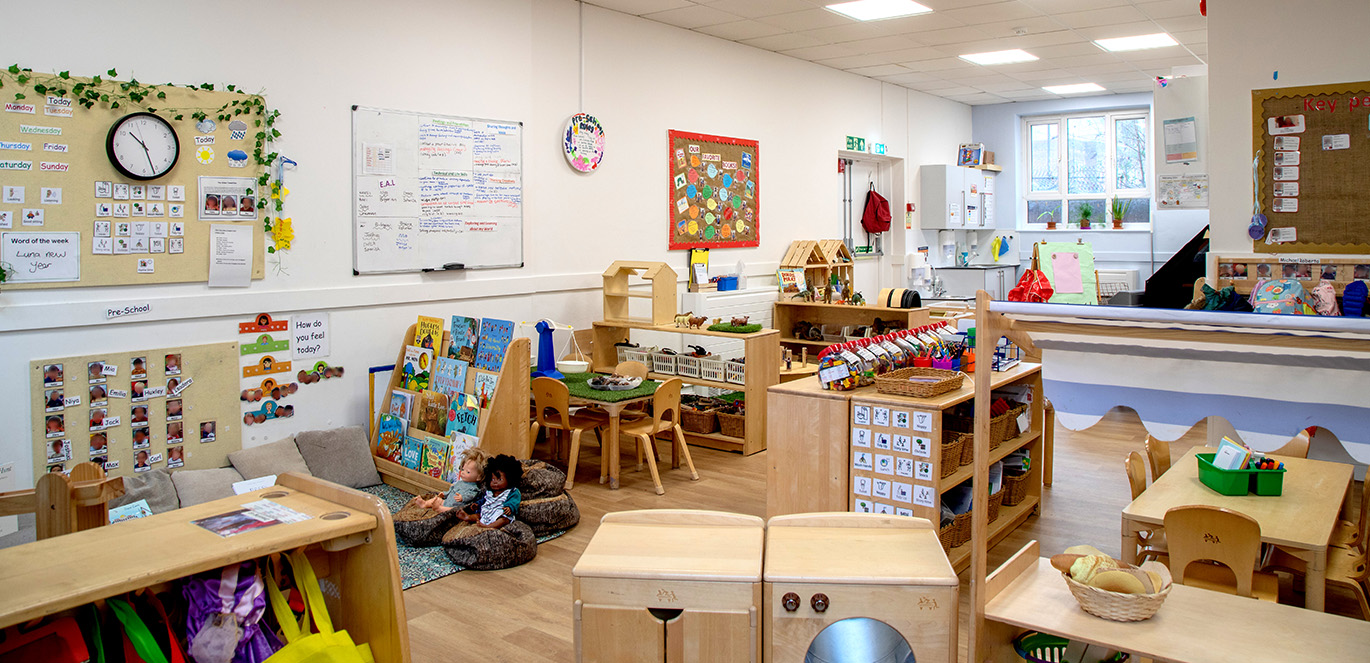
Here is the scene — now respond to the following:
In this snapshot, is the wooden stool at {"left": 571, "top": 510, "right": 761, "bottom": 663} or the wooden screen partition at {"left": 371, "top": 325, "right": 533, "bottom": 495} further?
the wooden screen partition at {"left": 371, "top": 325, "right": 533, "bottom": 495}

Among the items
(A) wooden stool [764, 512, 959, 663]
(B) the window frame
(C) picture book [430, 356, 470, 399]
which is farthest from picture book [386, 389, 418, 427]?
(B) the window frame

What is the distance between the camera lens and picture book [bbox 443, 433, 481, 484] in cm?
507

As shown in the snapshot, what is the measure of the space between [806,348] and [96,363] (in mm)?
5444

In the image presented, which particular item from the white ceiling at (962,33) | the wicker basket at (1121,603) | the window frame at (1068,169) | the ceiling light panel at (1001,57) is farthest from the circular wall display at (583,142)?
the window frame at (1068,169)

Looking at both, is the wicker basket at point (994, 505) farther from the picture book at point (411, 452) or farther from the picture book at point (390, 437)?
the picture book at point (390, 437)

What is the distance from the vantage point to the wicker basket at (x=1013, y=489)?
4.90m

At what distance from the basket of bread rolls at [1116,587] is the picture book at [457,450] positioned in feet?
11.3

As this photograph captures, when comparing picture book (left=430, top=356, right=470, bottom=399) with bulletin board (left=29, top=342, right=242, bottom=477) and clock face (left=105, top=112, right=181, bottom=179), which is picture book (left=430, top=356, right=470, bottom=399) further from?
clock face (left=105, top=112, right=181, bottom=179)

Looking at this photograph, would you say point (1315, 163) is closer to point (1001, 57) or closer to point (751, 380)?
Answer: point (751, 380)

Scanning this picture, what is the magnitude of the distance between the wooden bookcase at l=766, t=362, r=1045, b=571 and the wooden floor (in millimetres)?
617

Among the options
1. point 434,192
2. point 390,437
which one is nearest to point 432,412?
point 390,437

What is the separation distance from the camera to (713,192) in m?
7.95

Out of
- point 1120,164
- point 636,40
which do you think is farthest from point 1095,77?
point 636,40

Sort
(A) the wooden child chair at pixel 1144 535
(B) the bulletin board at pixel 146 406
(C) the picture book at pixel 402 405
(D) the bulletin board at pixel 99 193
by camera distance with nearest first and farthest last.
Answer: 1. (A) the wooden child chair at pixel 1144 535
2. (D) the bulletin board at pixel 99 193
3. (B) the bulletin board at pixel 146 406
4. (C) the picture book at pixel 402 405
